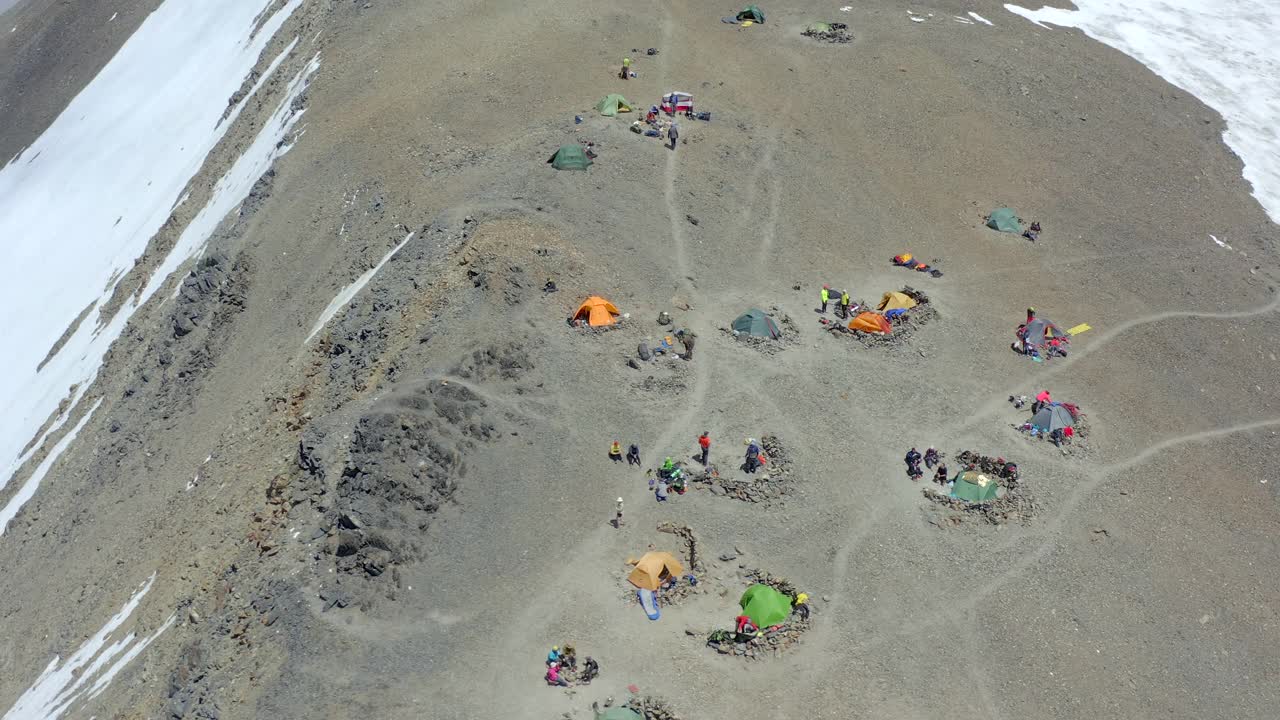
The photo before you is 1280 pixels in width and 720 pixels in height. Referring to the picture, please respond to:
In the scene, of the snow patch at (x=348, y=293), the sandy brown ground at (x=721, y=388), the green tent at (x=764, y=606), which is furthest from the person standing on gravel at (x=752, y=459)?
the snow patch at (x=348, y=293)

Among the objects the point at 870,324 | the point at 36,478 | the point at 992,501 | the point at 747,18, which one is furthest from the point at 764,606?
the point at 747,18

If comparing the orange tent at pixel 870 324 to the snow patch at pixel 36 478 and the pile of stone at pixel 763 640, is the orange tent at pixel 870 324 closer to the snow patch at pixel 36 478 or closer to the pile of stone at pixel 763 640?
the pile of stone at pixel 763 640

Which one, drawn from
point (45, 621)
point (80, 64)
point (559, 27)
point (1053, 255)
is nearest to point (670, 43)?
point (559, 27)

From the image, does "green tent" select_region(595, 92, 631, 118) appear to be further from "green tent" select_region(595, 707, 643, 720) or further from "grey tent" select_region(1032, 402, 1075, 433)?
"green tent" select_region(595, 707, 643, 720)

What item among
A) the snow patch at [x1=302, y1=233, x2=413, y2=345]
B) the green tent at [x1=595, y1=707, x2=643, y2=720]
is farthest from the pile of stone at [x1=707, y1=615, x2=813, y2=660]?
the snow patch at [x1=302, y1=233, x2=413, y2=345]

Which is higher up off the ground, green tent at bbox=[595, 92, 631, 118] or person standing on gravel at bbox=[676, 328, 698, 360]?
green tent at bbox=[595, 92, 631, 118]

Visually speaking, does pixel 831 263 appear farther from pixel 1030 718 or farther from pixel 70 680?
pixel 70 680

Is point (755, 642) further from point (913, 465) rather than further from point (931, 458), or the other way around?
point (931, 458)
